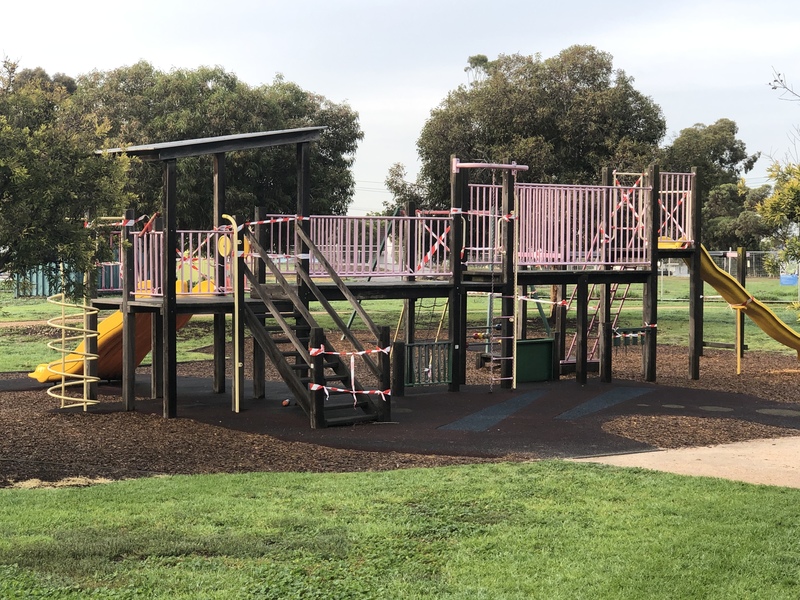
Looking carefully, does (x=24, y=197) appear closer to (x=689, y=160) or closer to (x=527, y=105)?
(x=527, y=105)

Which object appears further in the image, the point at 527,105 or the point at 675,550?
the point at 527,105

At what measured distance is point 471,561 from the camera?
24.6 ft

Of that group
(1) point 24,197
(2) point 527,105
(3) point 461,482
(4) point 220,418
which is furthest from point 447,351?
(2) point 527,105

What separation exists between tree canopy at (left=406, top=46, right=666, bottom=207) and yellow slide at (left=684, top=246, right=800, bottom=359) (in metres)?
12.6

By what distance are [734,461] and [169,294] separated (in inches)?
331

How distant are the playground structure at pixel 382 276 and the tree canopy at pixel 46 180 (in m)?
3.99

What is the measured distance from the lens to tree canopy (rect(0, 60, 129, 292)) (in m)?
10.2

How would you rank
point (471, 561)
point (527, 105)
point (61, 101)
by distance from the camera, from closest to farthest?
point (471, 561), point (61, 101), point (527, 105)

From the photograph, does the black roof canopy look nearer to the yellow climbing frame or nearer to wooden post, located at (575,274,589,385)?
the yellow climbing frame

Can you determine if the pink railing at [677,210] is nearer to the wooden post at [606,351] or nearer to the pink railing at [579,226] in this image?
the pink railing at [579,226]

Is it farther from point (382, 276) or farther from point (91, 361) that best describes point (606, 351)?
point (91, 361)

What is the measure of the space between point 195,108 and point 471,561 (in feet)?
107

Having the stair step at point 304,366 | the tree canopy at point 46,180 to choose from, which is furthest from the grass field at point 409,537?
the stair step at point 304,366

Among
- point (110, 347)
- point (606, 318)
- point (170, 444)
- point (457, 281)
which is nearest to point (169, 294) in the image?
point (170, 444)
